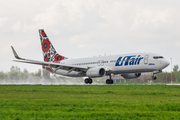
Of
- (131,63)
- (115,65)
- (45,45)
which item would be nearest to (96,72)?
(115,65)

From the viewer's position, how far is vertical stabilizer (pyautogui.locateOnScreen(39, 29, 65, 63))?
176ft

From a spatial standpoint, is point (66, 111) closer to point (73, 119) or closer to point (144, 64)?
point (73, 119)

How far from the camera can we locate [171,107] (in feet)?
43.8

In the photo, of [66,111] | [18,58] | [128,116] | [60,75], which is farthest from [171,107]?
[60,75]

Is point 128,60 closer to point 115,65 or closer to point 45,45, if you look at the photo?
point 115,65

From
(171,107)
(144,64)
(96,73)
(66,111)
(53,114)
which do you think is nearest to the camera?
(53,114)

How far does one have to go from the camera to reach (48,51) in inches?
2124

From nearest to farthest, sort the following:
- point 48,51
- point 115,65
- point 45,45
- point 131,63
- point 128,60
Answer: point 131,63 → point 128,60 → point 115,65 → point 48,51 → point 45,45

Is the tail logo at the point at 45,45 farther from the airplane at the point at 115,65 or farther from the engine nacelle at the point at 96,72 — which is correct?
the engine nacelle at the point at 96,72

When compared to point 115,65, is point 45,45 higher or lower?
higher

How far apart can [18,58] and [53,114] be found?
A: 1269 inches

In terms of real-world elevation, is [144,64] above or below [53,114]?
above

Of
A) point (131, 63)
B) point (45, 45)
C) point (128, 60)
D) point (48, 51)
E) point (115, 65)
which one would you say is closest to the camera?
point (131, 63)

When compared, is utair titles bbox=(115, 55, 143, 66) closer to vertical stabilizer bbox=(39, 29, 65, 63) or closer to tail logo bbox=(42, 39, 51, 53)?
vertical stabilizer bbox=(39, 29, 65, 63)
